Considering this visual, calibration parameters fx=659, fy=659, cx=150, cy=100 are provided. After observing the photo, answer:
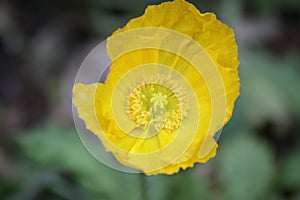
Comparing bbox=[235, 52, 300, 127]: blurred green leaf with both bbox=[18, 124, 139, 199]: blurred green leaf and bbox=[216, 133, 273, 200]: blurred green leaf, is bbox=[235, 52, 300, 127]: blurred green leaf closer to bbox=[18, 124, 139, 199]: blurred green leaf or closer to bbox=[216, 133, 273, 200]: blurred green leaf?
bbox=[216, 133, 273, 200]: blurred green leaf

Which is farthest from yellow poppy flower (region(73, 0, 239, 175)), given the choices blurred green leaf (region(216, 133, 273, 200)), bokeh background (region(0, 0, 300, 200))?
blurred green leaf (region(216, 133, 273, 200))

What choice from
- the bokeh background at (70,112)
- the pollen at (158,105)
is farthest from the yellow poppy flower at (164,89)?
the bokeh background at (70,112)

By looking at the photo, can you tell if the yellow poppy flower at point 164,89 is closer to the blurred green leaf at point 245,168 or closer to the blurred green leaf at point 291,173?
the blurred green leaf at point 245,168

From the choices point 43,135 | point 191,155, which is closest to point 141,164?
point 191,155

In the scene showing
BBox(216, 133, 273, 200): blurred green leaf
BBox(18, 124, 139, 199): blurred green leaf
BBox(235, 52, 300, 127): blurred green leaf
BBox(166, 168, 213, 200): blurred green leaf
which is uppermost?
BBox(235, 52, 300, 127): blurred green leaf

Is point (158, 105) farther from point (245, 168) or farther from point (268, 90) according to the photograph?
point (268, 90)
